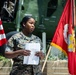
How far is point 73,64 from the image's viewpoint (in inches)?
285

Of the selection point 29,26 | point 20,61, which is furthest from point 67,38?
point 20,61

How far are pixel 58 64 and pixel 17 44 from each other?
10.6 feet

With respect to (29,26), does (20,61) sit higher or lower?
lower

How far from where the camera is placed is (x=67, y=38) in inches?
292

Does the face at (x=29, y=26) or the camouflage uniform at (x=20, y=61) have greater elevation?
the face at (x=29, y=26)

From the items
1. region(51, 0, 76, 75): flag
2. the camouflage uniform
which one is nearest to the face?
the camouflage uniform

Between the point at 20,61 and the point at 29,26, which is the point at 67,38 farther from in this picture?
the point at 20,61

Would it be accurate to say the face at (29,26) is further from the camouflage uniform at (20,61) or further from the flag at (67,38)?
the flag at (67,38)

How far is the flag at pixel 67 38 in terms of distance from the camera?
7254 millimetres

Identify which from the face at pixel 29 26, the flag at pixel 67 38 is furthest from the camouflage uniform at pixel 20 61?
the flag at pixel 67 38

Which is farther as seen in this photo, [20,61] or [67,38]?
[67,38]

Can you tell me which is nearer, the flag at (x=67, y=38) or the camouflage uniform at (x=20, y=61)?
the camouflage uniform at (x=20, y=61)

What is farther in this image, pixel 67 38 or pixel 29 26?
pixel 67 38

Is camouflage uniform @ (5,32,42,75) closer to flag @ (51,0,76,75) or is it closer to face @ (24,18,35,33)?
face @ (24,18,35,33)
